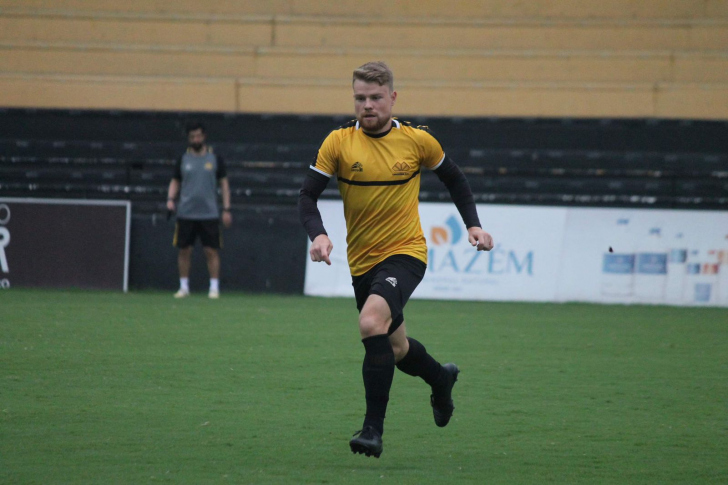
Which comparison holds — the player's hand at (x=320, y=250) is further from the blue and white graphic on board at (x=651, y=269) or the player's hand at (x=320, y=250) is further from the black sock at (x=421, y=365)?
A: the blue and white graphic on board at (x=651, y=269)

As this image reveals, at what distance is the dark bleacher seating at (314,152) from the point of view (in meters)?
14.8

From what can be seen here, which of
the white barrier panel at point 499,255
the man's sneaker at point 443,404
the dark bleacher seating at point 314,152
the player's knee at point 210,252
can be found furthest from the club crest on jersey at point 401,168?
the dark bleacher seating at point 314,152

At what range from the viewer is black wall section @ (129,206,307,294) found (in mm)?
13398

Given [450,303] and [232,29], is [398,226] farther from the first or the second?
[232,29]

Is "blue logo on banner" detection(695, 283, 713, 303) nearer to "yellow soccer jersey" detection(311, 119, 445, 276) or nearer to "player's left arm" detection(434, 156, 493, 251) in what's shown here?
"player's left arm" detection(434, 156, 493, 251)

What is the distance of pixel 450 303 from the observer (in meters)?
12.5

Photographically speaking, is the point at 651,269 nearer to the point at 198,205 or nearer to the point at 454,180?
the point at 198,205

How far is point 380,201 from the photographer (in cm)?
493

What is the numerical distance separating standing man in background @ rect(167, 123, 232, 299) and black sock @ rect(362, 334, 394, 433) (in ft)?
26.6

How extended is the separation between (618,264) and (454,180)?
7936mm

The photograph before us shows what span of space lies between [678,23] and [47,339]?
12.2 meters

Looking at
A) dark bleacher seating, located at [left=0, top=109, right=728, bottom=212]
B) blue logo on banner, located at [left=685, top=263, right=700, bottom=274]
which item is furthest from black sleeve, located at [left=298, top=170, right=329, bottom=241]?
dark bleacher seating, located at [left=0, top=109, right=728, bottom=212]

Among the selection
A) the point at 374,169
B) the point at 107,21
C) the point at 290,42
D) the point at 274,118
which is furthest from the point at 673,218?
the point at 107,21

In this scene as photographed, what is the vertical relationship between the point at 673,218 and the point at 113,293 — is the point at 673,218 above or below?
above
